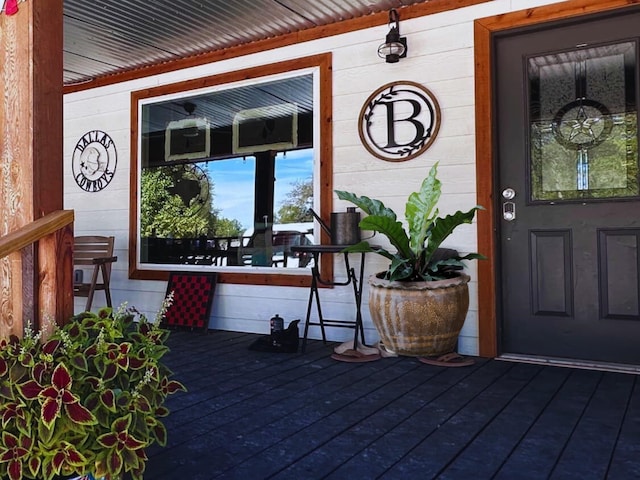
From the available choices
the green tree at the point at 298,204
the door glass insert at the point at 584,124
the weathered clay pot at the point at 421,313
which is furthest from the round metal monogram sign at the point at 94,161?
the door glass insert at the point at 584,124

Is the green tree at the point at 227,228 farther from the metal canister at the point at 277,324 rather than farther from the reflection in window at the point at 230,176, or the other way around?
the metal canister at the point at 277,324

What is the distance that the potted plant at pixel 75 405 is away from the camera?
138cm

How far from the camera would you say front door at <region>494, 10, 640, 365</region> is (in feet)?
10.5

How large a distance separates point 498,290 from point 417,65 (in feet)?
5.43

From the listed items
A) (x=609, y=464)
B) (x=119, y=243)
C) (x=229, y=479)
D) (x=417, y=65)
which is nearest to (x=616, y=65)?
(x=417, y=65)

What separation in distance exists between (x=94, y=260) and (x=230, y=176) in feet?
4.59

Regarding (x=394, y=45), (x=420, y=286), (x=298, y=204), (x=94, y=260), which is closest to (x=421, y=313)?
(x=420, y=286)

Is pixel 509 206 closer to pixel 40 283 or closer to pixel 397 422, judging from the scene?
pixel 397 422

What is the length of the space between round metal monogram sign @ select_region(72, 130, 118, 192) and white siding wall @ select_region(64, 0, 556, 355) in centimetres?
58

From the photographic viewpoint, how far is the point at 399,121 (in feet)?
12.6

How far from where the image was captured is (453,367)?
3.22 meters

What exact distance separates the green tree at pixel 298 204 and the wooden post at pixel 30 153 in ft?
8.38

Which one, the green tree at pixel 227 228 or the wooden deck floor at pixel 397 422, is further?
the green tree at pixel 227 228

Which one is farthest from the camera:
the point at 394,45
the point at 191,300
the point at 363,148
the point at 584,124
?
the point at 191,300
